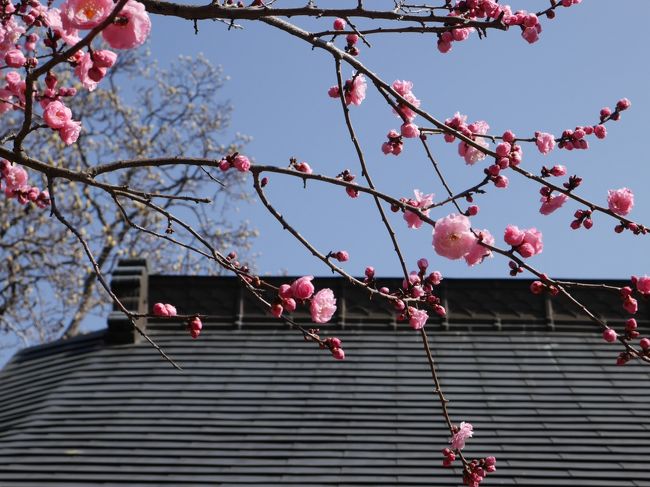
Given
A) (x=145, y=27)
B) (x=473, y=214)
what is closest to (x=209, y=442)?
(x=473, y=214)

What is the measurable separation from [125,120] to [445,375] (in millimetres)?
13783

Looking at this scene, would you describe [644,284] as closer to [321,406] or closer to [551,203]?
[551,203]

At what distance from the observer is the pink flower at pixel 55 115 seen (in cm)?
308

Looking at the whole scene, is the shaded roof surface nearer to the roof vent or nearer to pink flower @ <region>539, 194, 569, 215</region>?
the roof vent

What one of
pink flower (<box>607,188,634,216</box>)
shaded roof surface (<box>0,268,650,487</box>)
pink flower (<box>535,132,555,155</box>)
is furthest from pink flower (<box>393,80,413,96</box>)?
shaded roof surface (<box>0,268,650,487</box>)

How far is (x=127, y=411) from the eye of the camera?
746 centimetres

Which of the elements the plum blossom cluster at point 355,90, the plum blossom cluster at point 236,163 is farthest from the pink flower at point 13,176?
the plum blossom cluster at point 355,90

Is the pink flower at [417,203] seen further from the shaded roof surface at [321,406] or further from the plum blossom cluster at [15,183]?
the shaded roof surface at [321,406]

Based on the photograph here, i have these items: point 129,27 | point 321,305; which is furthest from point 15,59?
point 321,305

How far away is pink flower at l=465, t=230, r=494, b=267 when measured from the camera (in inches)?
108

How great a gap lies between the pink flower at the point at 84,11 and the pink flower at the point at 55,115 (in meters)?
0.72

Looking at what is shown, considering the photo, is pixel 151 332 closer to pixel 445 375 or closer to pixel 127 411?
pixel 127 411

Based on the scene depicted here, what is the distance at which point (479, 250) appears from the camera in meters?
2.75

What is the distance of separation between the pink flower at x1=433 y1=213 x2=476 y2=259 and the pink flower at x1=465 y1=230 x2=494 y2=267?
18 millimetres
